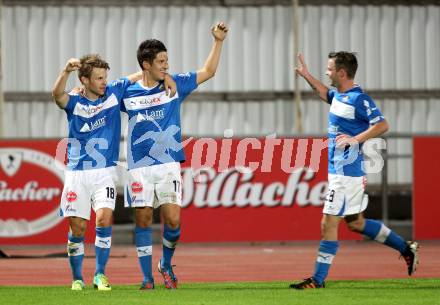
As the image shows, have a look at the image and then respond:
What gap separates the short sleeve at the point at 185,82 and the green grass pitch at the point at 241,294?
6.10 feet

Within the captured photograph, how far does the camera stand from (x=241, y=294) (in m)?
11.0

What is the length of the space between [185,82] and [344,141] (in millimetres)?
→ 1588

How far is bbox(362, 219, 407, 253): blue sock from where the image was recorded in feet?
39.7

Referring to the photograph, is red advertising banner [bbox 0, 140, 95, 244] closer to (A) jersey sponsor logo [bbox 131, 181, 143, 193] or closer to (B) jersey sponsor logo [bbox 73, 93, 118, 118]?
(B) jersey sponsor logo [bbox 73, 93, 118, 118]

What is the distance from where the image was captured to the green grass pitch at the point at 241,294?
10.3 m

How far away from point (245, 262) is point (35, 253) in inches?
139

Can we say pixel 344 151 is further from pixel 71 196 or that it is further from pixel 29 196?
pixel 29 196

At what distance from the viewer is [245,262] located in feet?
51.9

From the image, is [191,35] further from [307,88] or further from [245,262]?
[245,262]

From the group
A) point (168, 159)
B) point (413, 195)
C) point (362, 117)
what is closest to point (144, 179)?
point (168, 159)

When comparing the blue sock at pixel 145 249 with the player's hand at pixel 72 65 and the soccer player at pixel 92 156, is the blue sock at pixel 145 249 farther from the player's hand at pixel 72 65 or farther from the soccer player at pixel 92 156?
the player's hand at pixel 72 65

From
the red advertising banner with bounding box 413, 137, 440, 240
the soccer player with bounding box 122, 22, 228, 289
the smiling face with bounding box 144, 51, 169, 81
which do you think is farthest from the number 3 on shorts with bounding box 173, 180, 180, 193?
the red advertising banner with bounding box 413, 137, 440, 240

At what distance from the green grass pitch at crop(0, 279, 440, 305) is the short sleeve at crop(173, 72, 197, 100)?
1.86 m

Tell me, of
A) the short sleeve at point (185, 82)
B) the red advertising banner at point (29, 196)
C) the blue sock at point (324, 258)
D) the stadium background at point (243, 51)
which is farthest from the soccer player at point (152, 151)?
the stadium background at point (243, 51)
